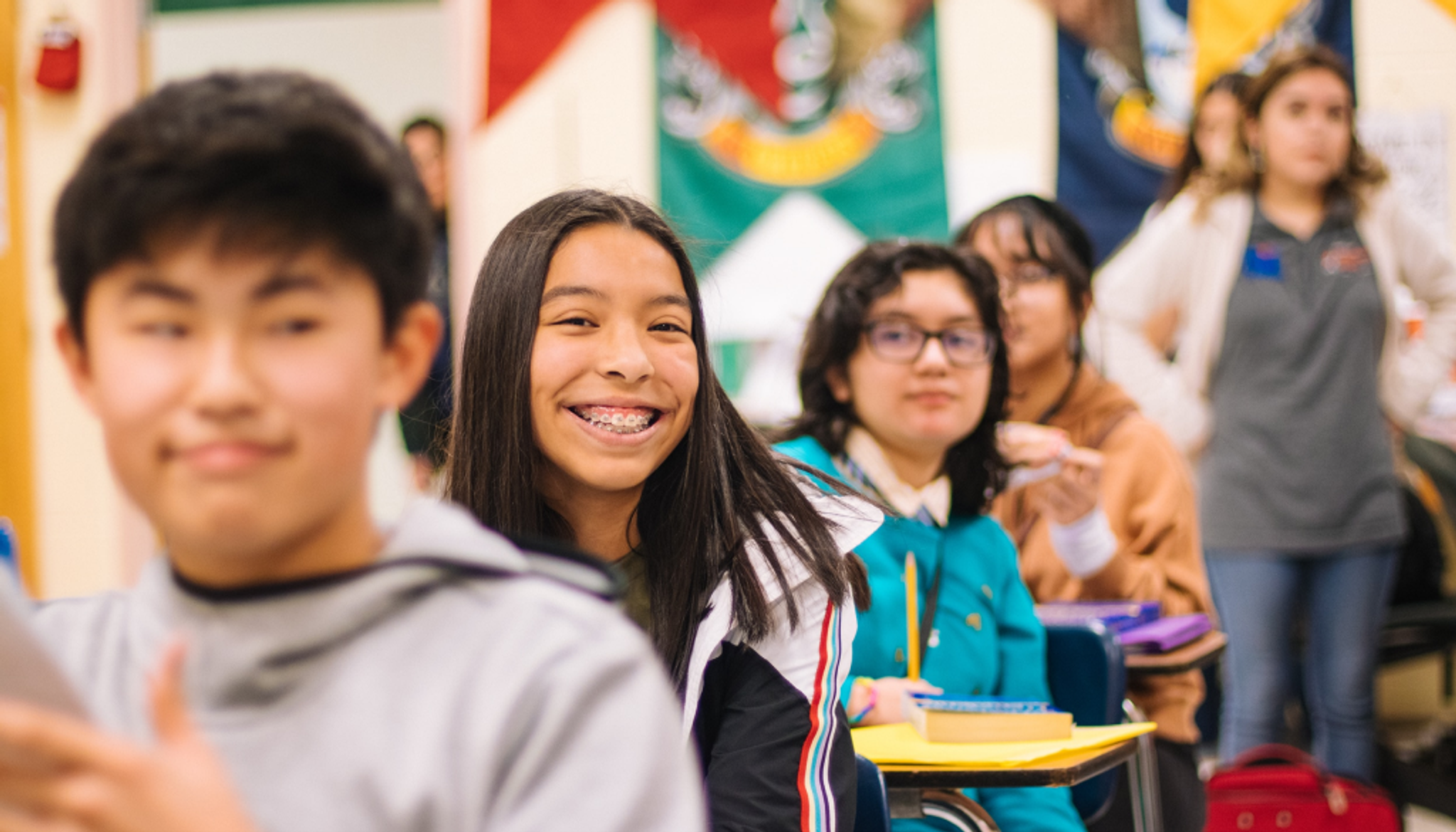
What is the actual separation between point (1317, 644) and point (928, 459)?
1.50 m

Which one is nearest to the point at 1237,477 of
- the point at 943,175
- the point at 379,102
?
the point at 943,175

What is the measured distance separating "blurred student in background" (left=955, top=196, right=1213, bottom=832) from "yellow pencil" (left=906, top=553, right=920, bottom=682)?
1.39 ft

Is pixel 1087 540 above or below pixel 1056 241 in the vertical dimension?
below

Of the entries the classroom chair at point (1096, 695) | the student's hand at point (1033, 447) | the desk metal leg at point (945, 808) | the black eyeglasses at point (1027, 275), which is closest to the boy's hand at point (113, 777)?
the desk metal leg at point (945, 808)

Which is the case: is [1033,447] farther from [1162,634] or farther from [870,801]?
[870,801]

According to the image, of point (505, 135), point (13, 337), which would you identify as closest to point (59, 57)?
point (13, 337)

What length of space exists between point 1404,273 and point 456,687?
311cm

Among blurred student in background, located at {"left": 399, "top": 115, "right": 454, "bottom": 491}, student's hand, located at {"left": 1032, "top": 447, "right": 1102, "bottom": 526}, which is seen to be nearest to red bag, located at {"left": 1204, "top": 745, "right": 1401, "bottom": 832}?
student's hand, located at {"left": 1032, "top": 447, "right": 1102, "bottom": 526}

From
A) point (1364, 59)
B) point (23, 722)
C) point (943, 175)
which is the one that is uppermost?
point (1364, 59)

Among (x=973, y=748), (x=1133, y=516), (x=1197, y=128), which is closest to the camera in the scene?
(x=973, y=748)

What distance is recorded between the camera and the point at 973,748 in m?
1.46

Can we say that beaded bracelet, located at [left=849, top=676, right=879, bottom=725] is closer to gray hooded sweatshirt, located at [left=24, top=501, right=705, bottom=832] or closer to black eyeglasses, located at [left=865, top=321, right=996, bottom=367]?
black eyeglasses, located at [left=865, top=321, right=996, bottom=367]

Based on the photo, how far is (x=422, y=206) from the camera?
2.28 feet

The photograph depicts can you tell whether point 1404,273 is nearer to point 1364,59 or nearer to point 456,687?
point 1364,59
